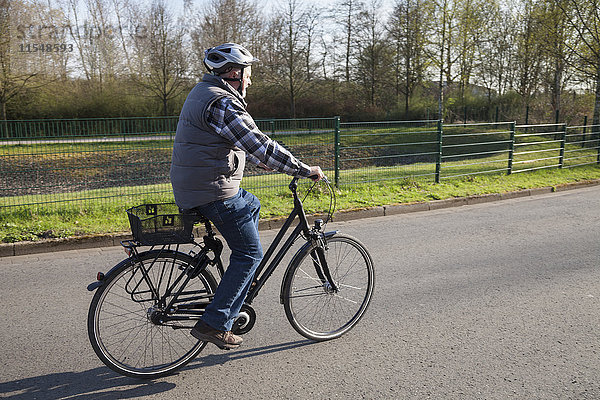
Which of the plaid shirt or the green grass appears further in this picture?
the green grass

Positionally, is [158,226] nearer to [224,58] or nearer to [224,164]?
[224,164]

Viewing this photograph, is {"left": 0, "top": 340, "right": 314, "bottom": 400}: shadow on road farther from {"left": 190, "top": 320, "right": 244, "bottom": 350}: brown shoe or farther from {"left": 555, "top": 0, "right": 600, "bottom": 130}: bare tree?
{"left": 555, "top": 0, "right": 600, "bottom": 130}: bare tree

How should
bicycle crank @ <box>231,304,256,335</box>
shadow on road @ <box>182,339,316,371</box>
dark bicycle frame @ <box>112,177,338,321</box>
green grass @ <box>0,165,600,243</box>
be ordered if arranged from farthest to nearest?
green grass @ <box>0,165,600,243</box>, shadow on road @ <box>182,339,316,371</box>, bicycle crank @ <box>231,304,256,335</box>, dark bicycle frame @ <box>112,177,338,321</box>

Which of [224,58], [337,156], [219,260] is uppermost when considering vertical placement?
[224,58]

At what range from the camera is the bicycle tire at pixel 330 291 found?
12.4 feet

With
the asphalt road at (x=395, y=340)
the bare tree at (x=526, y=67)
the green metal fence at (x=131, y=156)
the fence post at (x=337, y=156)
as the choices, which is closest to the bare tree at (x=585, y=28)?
the bare tree at (x=526, y=67)

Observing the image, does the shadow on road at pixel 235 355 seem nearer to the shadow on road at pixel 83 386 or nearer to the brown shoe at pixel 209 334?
the shadow on road at pixel 83 386

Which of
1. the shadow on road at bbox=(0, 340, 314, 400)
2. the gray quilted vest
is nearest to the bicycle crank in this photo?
the shadow on road at bbox=(0, 340, 314, 400)

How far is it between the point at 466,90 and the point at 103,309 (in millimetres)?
39317

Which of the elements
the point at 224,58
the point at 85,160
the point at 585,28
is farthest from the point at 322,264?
the point at 585,28

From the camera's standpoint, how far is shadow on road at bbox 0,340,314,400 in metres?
3.18

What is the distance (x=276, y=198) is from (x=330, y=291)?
20.2 ft

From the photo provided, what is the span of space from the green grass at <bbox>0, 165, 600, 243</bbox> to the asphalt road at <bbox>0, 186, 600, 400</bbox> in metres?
0.89

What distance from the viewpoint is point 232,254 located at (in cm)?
329
